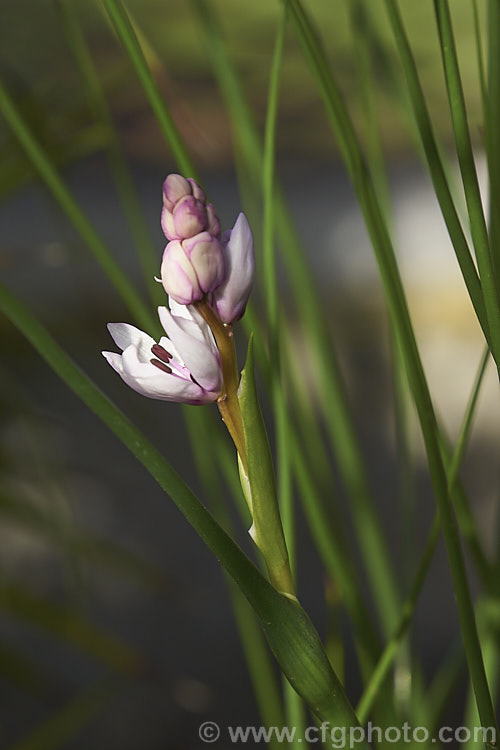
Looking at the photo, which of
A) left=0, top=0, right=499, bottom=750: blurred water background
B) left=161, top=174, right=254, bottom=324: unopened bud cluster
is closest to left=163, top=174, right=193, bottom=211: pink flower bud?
left=161, top=174, right=254, bottom=324: unopened bud cluster

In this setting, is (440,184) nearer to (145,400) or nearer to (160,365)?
Result: (160,365)

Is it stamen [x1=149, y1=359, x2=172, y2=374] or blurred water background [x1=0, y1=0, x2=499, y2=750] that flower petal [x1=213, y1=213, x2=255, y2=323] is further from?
blurred water background [x1=0, y1=0, x2=499, y2=750]

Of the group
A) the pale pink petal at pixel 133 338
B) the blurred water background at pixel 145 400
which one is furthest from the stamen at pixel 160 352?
the blurred water background at pixel 145 400

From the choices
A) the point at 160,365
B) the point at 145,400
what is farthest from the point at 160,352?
the point at 145,400

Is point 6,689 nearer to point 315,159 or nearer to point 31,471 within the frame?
point 31,471

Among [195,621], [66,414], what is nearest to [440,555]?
[195,621]

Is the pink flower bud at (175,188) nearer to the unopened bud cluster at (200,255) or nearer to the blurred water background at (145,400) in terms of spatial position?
the unopened bud cluster at (200,255)
